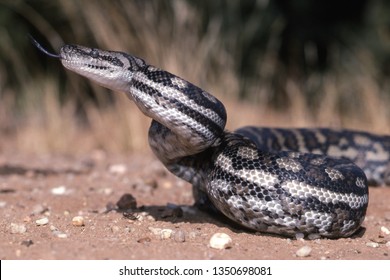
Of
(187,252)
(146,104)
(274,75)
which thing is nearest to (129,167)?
(146,104)

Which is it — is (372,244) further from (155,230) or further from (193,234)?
(155,230)

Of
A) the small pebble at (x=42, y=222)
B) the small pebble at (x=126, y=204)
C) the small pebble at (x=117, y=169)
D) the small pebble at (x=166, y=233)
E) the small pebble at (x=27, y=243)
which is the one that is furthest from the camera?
the small pebble at (x=117, y=169)

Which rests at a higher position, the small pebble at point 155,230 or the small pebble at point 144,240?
the small pebble at point 155,230

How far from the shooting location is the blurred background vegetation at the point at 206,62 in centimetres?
1355

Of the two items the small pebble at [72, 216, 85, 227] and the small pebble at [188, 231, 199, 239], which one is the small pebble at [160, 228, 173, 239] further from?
the small pebble at [72, 216, 85, 227]

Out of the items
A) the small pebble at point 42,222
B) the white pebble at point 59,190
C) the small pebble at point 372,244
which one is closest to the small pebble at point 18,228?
the small pebble at point 42,222

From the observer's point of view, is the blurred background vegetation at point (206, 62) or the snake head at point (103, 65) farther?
the blurred background vegetation at point (206, 62)

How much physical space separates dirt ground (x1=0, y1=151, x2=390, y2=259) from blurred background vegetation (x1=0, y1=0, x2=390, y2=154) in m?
3.83

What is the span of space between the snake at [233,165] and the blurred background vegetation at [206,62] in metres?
6.23

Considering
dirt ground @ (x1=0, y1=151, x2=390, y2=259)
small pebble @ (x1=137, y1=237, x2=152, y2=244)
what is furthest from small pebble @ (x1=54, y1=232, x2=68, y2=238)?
small pebble @ (x1=137, y1=237, x2=152, y2=244)

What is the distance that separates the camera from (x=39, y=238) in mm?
5918

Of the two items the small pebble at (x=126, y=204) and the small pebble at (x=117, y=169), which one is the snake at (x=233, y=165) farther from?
the small pebble at (x=117, y=169)
